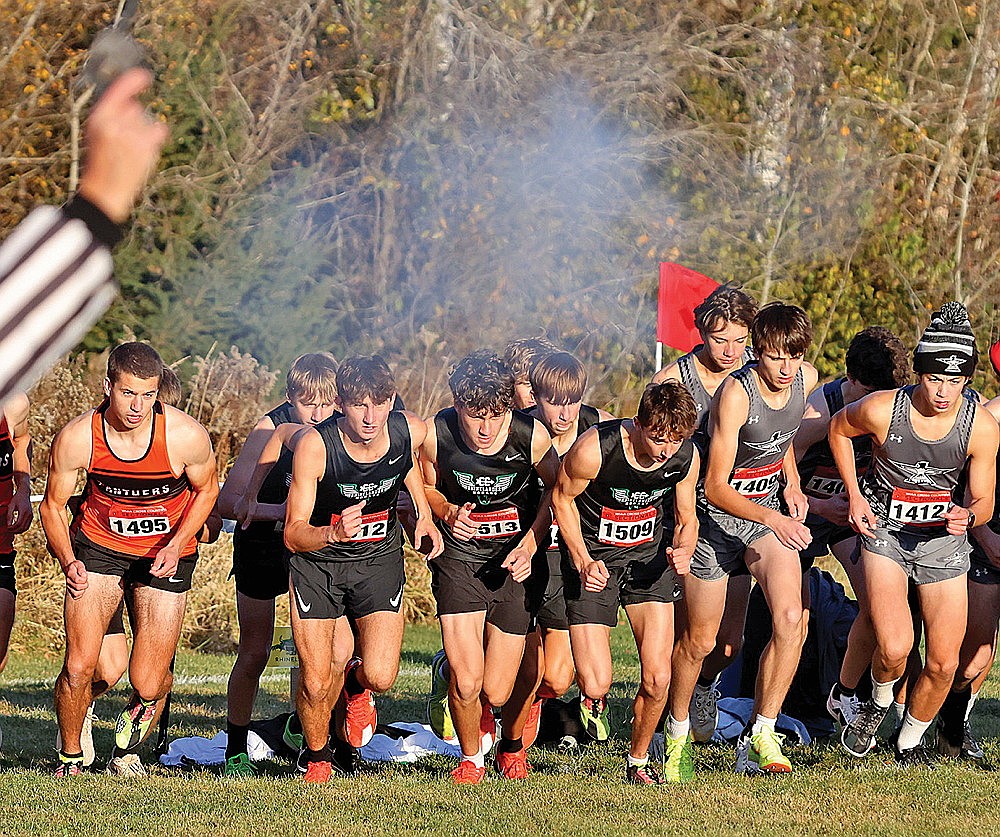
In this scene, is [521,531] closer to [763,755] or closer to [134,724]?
[763,755]

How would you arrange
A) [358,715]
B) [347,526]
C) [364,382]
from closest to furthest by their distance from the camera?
[347,526], [364,382], [358,715]

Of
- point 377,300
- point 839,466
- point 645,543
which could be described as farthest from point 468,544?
point 377,300

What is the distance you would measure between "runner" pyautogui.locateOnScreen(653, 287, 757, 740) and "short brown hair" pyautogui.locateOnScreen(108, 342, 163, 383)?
7.97ft

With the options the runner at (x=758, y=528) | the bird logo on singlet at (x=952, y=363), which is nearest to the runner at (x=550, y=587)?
the runner at (x=758, y=528)

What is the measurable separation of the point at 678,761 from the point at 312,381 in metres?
2.51

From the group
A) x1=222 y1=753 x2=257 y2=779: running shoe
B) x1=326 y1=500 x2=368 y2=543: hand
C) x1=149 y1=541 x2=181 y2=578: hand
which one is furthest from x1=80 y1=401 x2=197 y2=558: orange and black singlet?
x1=222 y1=753 x2=257 y2=779: running shoe

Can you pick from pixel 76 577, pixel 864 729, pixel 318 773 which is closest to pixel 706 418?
pixel 864 729

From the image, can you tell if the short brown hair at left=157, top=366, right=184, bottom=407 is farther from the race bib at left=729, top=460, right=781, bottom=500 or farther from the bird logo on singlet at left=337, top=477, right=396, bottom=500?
the race bib at left=729, top=460, right=781, bottom=500

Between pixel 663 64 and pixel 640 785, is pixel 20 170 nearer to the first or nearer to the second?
pixel 663 64

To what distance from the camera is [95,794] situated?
6246 millimetres

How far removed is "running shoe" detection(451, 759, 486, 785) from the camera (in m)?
6.47

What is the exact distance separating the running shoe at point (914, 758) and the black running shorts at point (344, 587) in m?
2.51

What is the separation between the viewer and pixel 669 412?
6.05 metres

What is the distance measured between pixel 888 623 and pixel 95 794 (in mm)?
3660
